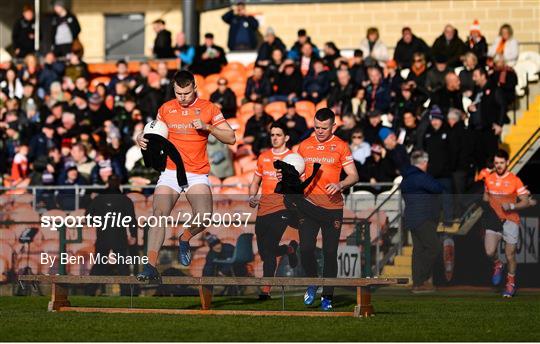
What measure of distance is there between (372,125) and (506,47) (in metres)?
3.44

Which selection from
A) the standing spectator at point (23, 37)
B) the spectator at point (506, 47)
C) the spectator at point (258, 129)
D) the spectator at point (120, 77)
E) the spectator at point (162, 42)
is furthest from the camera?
the standing spectator at point (23, 37)

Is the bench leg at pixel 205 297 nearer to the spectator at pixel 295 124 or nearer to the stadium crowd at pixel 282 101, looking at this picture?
the stadium crowd at pixel 282 101

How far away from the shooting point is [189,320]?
51.5ft

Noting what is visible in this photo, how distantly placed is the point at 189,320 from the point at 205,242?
387 centimetres

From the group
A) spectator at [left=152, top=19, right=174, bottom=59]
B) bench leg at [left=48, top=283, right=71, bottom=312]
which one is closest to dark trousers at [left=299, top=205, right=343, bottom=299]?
bench leg at [left=48, top=283, right=71, bottom=312]

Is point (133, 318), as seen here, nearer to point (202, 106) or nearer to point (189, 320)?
point (189, 320)

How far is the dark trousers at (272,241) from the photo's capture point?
725 inches

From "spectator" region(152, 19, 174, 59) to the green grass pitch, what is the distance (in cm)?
1352

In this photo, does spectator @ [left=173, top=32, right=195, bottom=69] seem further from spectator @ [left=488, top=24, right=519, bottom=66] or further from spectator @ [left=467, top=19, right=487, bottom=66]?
spectator @ [left=488, top=24, right=519, bottom=66]

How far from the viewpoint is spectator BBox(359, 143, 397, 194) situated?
80.3 ft

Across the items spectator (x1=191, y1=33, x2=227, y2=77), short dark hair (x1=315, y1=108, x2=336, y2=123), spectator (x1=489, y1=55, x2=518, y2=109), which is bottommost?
short dark hair (x1=315, y1=108, x2=336, y2=123)

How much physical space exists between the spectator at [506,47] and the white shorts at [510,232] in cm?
676

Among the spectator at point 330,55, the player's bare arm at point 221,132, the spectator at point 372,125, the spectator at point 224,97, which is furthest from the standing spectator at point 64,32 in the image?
the player's bare arm at point 221,132

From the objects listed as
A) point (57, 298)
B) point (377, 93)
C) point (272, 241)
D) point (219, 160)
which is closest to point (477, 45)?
point (377, 93)
